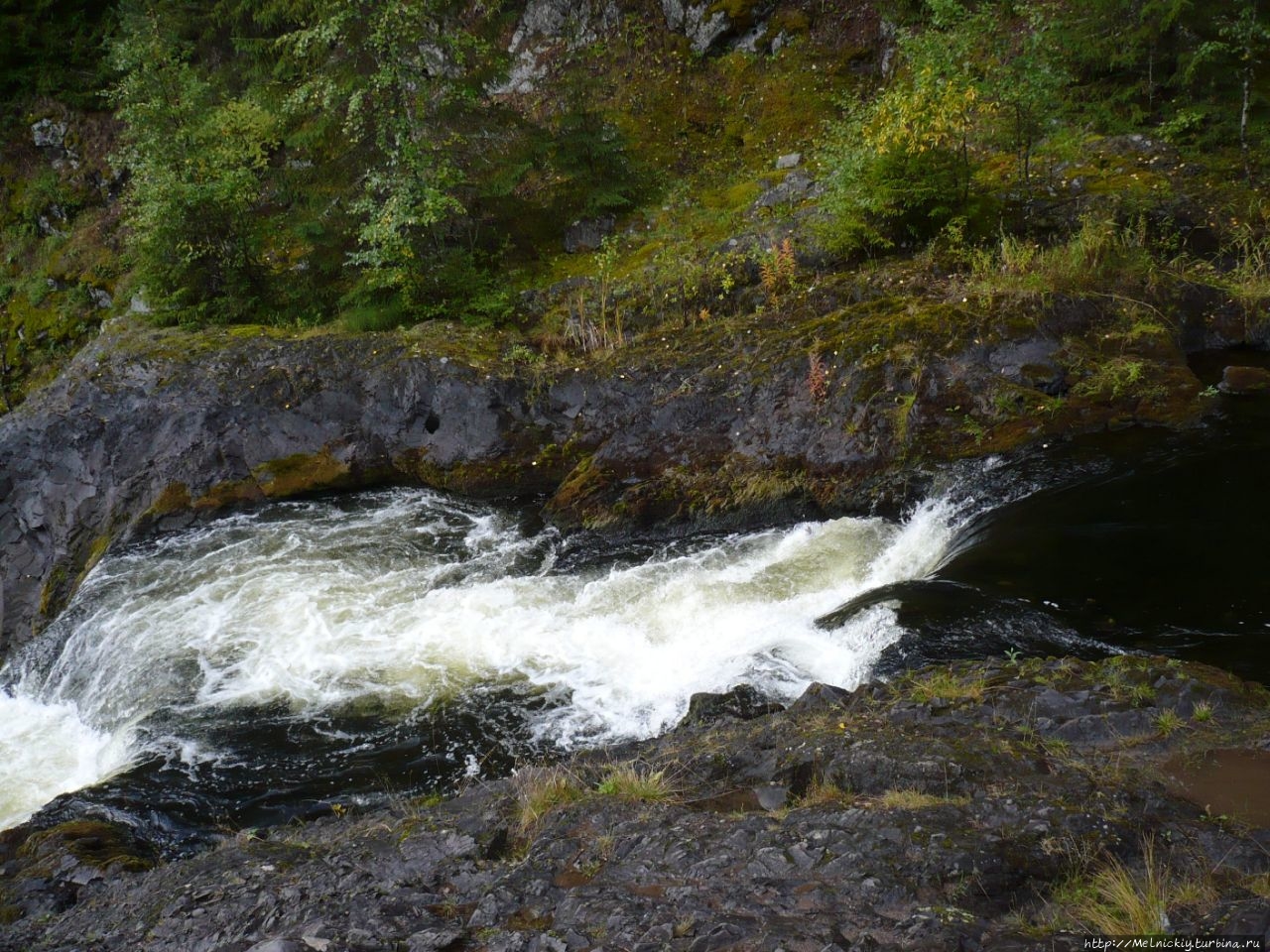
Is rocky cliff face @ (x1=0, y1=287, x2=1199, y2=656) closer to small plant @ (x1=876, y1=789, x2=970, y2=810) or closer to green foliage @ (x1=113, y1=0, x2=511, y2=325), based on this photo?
green foliage @ (x1=113, y1=0, x2=511, y2=325)

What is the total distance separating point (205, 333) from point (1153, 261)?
1267 cm

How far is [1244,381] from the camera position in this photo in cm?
835

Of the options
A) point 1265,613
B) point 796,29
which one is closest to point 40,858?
point 1265,613

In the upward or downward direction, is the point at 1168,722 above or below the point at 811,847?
below

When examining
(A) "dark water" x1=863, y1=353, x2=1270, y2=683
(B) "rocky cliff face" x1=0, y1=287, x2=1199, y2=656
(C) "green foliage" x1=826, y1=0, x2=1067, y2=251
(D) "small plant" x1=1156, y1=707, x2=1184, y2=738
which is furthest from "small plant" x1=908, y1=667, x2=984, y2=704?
(C) "green foliage" x1=826, y1=0, x2=1067, y2=251

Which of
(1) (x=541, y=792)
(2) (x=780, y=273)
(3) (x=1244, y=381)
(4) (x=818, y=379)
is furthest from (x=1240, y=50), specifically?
(1) (x=541, y=792)

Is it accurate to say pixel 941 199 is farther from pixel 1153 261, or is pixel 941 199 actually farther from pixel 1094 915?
pixel 1094 915

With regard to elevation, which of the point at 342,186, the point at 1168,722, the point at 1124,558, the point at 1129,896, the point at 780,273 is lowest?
the point at 1124,558

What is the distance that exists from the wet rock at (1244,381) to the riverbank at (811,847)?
16.0ft

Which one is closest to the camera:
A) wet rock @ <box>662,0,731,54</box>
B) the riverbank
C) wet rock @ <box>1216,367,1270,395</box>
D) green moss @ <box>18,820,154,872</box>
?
the riverbank

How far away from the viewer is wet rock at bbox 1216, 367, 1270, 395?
8.29 m

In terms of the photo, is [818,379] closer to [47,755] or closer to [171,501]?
[171,501]

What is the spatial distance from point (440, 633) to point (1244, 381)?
27.5 feet

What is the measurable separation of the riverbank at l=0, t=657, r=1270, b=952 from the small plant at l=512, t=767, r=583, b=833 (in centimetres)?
2
